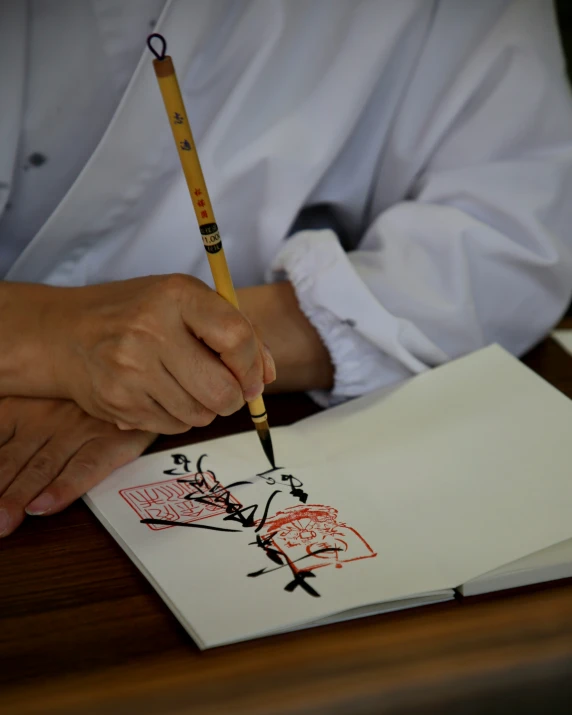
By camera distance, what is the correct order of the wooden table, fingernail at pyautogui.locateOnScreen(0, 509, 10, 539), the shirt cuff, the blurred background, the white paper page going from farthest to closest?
1. the blurred background
2. the white paper page
3. the shirt cuff
4. fingernail at pyautogui.locateOnScreen(0, 509, 10, 539)
5. the wooden table

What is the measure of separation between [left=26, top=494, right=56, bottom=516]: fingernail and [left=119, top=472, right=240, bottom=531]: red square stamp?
0.15 feet

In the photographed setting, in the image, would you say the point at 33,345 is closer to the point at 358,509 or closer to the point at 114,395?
the point at 114,395

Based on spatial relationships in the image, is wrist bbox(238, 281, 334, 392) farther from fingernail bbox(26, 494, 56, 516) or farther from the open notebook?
fingernail bbox(26, 494, 56, 516)

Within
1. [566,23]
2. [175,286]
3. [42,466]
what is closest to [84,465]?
[42,466]

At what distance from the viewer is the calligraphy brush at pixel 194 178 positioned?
0.39m

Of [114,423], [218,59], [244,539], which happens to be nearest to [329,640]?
[244,539]

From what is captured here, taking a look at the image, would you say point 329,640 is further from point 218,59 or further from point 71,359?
point 218,59

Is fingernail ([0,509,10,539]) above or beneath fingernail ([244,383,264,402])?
beneath

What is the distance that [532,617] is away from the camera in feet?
1.28

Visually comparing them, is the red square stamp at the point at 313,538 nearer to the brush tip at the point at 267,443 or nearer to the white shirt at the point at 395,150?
the brush tip at the point at 267,443

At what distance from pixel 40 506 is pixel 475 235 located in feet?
1.32

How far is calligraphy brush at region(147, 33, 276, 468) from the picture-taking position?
1.29 feet

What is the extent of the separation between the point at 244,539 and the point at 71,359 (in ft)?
0.61

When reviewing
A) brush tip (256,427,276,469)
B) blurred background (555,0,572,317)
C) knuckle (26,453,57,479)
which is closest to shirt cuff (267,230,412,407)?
brush tip (256,427,276,469)
